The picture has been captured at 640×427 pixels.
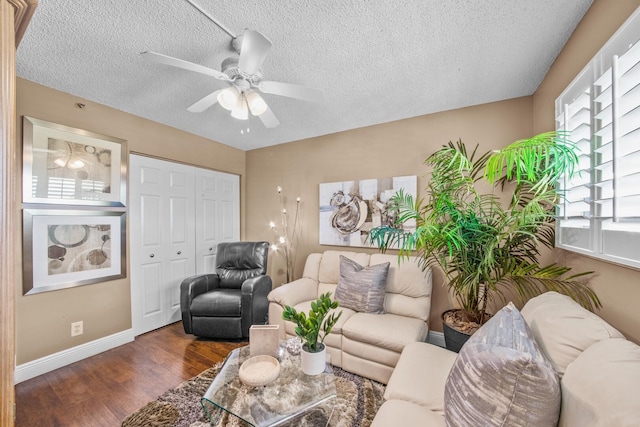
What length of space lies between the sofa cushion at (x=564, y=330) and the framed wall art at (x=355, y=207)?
1.72 metres

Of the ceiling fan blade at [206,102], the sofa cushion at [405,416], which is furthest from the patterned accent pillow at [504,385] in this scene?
the ceiling fan blade at [206,102]

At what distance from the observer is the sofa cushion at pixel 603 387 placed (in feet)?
1.93

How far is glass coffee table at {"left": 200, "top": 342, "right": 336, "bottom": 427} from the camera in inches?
47.6

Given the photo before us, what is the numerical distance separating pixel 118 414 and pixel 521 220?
2.95 meters

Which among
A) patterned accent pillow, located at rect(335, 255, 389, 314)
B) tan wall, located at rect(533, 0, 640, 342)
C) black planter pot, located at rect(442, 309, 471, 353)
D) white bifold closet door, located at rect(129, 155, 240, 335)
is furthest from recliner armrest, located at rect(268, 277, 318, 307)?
tan wall, located at rect(533, 0, 640, 342)

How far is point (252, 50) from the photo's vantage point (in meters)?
1.28

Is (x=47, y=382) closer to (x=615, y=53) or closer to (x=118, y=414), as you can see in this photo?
(x=118, y=414)

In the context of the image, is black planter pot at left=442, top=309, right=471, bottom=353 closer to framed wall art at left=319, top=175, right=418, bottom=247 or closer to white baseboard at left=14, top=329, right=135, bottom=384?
framed wall art at left=319, top=175, right=418, bottom=247

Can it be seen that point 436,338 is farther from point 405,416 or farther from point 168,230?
→ point 168,230

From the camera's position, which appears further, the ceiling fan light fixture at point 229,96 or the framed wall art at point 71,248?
the framed wall art at point 71,248

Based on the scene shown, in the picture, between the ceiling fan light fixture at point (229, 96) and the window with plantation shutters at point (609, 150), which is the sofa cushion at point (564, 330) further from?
the ceiling fan light fixture at point (229, 96)

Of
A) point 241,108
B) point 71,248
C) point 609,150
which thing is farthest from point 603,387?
point 71,248

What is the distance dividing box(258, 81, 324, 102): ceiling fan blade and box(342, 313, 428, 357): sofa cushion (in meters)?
1.76

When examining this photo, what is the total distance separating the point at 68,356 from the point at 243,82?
2.84 metres
